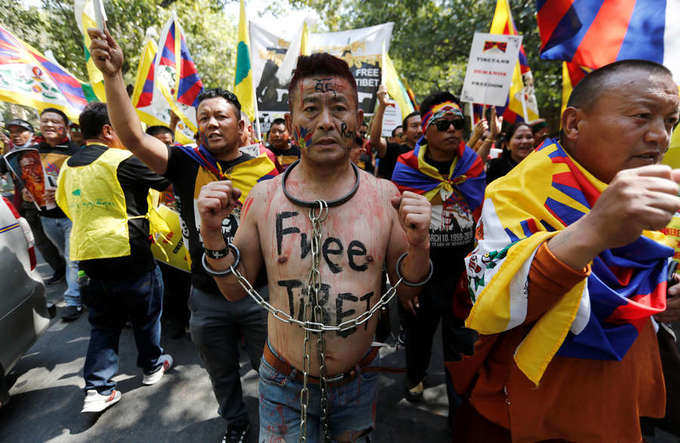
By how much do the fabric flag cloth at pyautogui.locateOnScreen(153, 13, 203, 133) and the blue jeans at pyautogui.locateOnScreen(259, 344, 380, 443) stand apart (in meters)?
3.38

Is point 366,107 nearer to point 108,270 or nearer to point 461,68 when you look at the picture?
point 108,270

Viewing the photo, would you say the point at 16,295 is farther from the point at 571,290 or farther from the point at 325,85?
the point at 571,290

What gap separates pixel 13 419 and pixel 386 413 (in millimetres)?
3446

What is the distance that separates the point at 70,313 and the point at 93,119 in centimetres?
326

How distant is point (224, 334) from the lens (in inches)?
94.9

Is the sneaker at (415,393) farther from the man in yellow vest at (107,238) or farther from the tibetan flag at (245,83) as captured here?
the tibetan flag at (245,83)

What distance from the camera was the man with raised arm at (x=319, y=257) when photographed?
4.79ft

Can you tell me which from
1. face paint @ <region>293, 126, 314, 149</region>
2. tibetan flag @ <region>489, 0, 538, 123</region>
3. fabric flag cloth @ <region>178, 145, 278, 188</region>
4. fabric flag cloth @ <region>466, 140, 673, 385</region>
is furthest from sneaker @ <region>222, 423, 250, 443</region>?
tibetan flag @ <region>489, 0, 538, 123</region>

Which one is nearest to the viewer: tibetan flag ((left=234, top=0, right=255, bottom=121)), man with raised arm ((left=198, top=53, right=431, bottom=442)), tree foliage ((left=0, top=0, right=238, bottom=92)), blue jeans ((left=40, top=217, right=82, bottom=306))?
man with raised arm ((left=198, top=53, right=431, bottom=442))

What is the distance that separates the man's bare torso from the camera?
148 centimetres

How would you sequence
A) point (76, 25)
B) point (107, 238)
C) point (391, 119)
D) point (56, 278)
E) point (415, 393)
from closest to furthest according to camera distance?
point (107, 238)
point (415, 393)
point (56, 278)
point (391, 119)
point (76, 25)

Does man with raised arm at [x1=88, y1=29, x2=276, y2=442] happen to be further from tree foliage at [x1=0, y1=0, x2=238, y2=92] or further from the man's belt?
tree foliage at [x1=0, y1=0, x2=238, y2=92]

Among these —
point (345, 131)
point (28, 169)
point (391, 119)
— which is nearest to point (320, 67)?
point (345, 131)

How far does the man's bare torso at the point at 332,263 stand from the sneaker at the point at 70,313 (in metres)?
4.65
